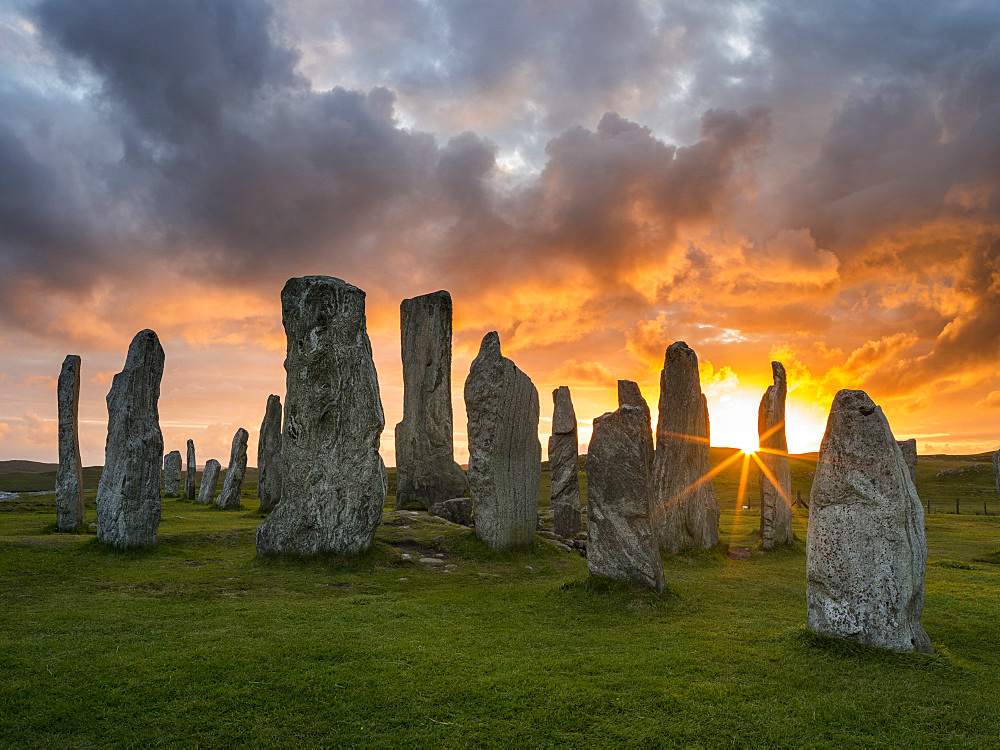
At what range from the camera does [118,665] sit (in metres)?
7.25

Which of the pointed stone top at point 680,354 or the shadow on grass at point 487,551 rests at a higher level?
the pointed stone top at point 680,354

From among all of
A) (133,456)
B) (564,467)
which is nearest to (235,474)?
(133,456)

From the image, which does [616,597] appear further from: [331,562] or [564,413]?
[564,413]

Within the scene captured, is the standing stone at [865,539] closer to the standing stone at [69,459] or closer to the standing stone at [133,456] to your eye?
the standing stone at [133,456]

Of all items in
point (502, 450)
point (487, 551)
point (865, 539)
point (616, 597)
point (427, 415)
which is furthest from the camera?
point (427, 415)

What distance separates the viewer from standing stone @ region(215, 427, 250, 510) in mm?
28484

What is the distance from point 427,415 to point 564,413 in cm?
505

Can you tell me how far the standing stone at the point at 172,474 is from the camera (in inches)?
1469

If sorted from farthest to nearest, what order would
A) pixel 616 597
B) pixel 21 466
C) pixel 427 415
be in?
pixel 21 466, pixel 427 415, pixel 616 597

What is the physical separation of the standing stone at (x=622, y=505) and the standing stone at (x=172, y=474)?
111 feet

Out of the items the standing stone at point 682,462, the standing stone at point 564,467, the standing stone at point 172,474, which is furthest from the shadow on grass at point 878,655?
the standing stone at point 172,474

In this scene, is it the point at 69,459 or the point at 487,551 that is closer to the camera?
the point at 487,551

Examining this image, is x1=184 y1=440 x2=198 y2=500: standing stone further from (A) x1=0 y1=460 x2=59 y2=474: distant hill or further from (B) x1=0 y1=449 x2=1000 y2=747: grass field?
(A) x1=0 y1=460 x2=59 y2=474: distant hill

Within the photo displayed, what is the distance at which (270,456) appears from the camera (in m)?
26.1
